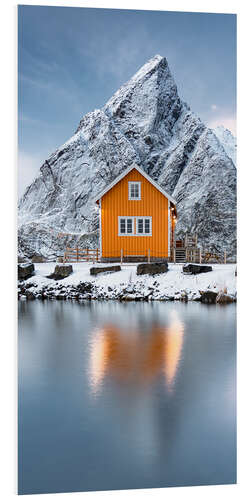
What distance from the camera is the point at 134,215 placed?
16.0 m

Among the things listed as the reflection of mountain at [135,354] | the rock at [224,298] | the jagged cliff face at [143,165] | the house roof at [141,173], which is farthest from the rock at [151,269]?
the jagged cliff face at [143,165]

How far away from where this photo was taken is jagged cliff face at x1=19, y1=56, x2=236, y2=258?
92.3 ft

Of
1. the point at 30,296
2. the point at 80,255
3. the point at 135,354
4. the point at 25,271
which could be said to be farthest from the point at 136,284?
the point at 135,354

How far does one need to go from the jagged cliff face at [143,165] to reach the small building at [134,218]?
8.23 m

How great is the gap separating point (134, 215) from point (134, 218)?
0.11 meters

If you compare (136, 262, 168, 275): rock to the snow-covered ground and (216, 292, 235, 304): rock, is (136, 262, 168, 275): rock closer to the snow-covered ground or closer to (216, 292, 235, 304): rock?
the snow-covered ground

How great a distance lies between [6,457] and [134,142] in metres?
37.2

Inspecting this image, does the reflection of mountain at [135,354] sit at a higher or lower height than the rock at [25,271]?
lower

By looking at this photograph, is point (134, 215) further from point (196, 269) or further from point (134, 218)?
point (196, 269)

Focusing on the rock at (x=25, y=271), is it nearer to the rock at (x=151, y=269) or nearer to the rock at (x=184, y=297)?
the rock at (x=151, y=269)

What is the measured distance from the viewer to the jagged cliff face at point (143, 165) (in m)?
28.1

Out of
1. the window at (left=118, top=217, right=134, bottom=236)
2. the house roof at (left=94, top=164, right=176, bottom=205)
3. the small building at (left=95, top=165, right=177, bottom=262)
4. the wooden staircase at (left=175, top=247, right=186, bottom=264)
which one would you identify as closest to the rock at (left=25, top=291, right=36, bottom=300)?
the small building at (left=95, top=165, right=177, bottom=262)
